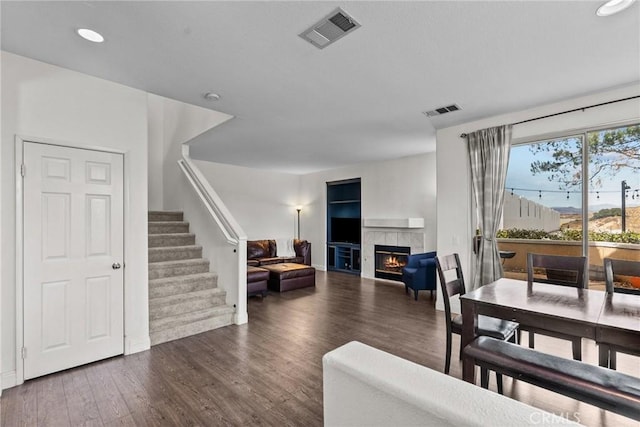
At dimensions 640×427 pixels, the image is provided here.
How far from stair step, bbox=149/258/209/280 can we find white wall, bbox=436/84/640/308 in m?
3.48

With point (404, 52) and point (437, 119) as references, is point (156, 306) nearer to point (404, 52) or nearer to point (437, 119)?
point (404, 52)

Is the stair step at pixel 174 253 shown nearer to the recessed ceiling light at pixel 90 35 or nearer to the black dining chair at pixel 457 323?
the recessed ceiling light at pixel 90 35

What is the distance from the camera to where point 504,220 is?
399 centimetres

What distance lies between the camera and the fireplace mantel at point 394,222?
6.13 meters

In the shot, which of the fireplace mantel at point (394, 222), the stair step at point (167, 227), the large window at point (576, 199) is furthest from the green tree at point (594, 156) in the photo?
the stair step at point (167, 227)

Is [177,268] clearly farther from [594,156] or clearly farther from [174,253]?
[594,156]

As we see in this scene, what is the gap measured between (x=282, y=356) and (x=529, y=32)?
3380 millimetres

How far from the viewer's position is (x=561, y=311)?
186 cm

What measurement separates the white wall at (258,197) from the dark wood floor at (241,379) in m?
3.92

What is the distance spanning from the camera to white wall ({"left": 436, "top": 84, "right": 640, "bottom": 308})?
10.7 ft

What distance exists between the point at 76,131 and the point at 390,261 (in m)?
5.74

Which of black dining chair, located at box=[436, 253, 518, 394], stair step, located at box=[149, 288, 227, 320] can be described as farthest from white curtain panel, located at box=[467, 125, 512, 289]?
stair step, located at box=[149, 288, 227, 320]

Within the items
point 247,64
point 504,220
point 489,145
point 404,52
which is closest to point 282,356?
point 247,64

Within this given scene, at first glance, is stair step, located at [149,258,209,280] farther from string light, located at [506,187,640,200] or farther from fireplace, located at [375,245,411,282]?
string light, located at [506,187,640,200]
